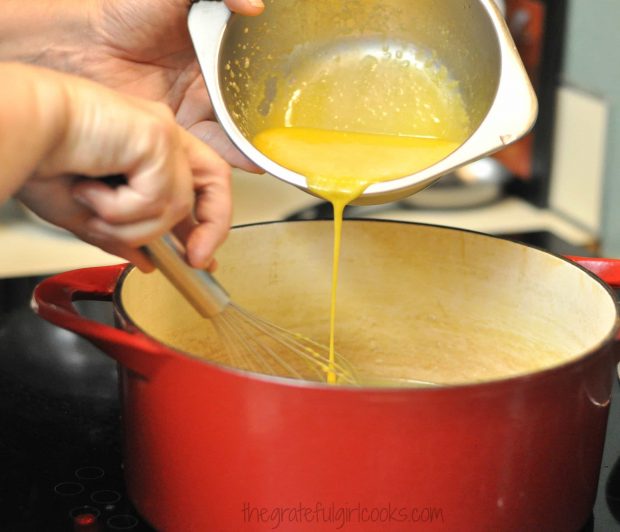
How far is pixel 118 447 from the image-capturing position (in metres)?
0.70

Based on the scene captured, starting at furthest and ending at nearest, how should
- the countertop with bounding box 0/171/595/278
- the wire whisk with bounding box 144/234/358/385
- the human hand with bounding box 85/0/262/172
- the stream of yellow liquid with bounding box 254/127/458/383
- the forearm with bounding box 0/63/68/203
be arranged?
the countertop with bounding box 0/171/595/278
the human hand with bounding box 85/0/262/172
the stream of yellow liquid with bounding box 254/127/458/383
the wire whisk with bounding box 144/234/358/385
the forearm with bounding box 0/63/68/203

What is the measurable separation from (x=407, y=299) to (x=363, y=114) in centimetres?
17

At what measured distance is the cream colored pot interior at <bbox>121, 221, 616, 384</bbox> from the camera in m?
0.75

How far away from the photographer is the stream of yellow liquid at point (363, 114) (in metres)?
0.76

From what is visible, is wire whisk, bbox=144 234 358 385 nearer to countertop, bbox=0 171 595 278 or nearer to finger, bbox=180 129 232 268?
finger, bbox=180 129 232 268

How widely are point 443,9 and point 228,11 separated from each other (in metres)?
0.17

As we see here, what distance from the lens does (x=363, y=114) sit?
81 cm

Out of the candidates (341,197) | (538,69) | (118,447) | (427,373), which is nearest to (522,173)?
(538,69)

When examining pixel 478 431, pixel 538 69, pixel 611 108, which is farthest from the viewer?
pixel 538 69

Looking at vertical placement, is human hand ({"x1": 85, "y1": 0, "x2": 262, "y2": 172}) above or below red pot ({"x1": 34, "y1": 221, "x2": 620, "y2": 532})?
above

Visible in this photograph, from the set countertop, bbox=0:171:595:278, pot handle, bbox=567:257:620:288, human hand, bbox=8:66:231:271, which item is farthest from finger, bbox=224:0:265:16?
countertop, bbox=0:171:595:278

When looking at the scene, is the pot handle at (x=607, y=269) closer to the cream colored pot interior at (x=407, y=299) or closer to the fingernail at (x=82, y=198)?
the cream colored pot interior at (x=407, y=299)

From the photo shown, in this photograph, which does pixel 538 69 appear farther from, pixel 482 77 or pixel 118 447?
pixel 118 447

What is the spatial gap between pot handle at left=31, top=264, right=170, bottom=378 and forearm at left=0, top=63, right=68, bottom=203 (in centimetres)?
11
